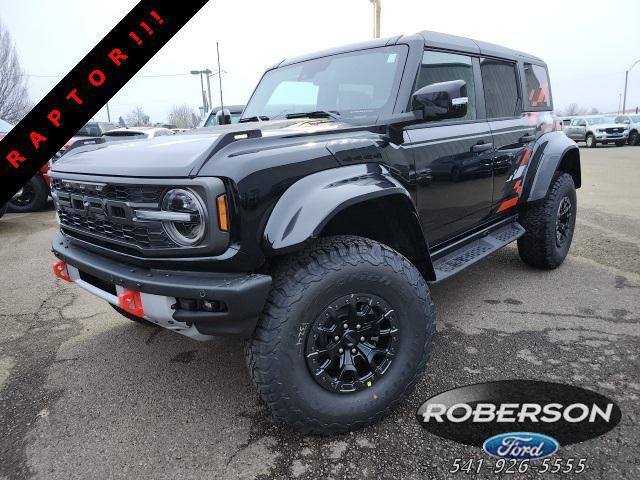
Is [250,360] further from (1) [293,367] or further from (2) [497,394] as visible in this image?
(2) [497,394]

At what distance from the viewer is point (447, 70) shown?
3068mm

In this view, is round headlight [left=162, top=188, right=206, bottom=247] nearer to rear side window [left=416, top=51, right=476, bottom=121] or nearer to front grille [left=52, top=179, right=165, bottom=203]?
front grille [left=52, top=179, right=165, bottom=203]

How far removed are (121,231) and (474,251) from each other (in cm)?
236

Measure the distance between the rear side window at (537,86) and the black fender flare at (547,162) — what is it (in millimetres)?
336

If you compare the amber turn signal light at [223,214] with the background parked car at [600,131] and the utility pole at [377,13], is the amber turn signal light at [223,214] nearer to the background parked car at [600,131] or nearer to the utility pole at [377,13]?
the utility pole at [377,13]

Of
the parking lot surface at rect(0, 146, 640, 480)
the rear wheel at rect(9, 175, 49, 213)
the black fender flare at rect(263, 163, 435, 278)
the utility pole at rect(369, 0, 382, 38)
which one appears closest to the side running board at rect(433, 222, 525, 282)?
the parking lot surface at rect(0, 146, 640, 480)

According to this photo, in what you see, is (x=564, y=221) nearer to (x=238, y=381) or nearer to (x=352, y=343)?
(x=352, y=343)

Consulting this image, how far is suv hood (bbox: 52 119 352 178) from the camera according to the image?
1899 millimetres

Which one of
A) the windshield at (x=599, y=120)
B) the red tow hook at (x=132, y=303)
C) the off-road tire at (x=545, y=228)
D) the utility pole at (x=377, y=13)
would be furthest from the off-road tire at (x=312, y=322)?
the windshield at (x=599, y=120)

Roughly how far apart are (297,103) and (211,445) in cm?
221

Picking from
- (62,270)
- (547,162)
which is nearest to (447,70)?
(547,162)

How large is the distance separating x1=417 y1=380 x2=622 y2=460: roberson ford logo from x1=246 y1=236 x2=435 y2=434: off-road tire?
0.25 metres

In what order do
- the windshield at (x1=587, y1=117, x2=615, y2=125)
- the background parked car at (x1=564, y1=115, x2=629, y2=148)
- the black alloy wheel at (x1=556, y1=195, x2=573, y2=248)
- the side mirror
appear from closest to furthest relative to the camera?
the side mirror → the black alloy wheel at (x1=556, y1=195, x2=573, y2=248) → the background parked car at (x1=564, y1=115, x2=629, y2=148) → the windshield at (x1=587, y1=117, x2=615, y2=125)

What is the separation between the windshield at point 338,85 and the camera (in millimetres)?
2779
